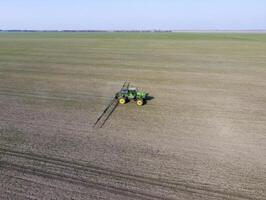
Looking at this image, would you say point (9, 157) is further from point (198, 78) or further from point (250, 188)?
point (198, 78)

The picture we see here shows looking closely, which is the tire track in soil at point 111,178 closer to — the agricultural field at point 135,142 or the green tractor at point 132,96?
the agricultural field at point 135,142

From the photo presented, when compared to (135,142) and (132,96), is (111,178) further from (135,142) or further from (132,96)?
(132,96)

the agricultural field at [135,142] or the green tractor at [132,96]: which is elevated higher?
the green tractor at [132,96]

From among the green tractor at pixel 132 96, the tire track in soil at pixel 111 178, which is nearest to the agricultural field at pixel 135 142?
the tire track in soil at pixel 111 178

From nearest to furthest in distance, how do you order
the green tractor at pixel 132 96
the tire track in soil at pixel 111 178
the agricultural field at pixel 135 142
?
the tire track in soil at pixel 111 178
the agricultural field at pixel 135 142
the green tractor at pixel 132 96

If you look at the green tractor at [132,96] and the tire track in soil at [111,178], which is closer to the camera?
the tire track in soil at [111,178]

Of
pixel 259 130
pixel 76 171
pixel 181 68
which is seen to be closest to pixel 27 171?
pixel 76 171

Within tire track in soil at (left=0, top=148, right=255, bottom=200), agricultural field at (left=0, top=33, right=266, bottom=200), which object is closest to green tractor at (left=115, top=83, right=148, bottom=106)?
agricultural field at (left=0, top=33, right=266, bottom=200)

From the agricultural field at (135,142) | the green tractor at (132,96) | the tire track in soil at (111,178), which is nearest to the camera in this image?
the tire track in soil at (111,178)

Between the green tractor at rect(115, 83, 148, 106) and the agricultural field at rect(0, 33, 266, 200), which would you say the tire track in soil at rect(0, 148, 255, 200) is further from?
the green tractor at rect(115, 83, 148, 106)
